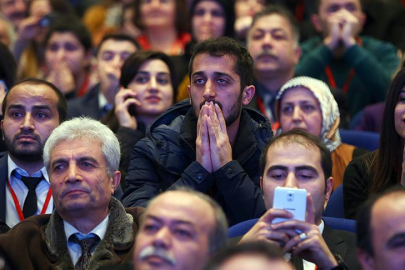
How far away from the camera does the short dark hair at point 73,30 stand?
23.7 feet

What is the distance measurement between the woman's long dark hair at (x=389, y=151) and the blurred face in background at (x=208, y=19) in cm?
264

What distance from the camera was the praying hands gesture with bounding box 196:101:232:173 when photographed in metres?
4.48

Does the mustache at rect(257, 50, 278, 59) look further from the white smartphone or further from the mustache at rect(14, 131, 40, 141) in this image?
the white smartphone

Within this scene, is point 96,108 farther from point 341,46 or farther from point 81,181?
point 81,181

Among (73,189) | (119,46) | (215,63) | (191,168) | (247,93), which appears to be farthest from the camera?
(119,46)

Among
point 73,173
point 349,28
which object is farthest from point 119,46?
point 73,173

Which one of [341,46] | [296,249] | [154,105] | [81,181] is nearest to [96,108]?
[154,105]

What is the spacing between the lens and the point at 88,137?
4258 mm

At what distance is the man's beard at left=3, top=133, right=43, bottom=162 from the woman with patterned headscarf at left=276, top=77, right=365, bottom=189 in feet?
4.74

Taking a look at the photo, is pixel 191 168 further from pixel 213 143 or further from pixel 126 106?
pixel 126 106

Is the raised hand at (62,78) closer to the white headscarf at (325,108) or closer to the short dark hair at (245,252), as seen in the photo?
the white headscarf at (325,108)

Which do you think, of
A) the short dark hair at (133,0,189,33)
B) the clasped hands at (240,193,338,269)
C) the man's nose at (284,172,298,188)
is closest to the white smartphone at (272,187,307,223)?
the clasped hands at (240,193,338,269)

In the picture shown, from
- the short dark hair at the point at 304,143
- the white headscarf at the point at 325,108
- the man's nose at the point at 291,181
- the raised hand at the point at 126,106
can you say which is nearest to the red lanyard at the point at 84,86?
the raised hand at the point at 126,106

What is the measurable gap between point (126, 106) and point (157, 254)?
2.61m
